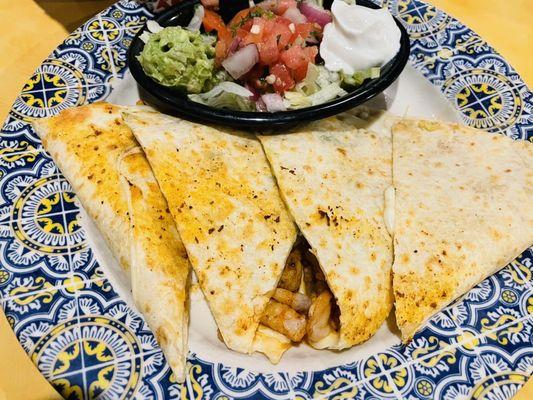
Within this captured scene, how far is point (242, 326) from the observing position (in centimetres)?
260

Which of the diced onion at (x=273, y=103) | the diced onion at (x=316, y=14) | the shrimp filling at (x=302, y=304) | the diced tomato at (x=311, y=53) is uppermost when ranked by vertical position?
the diced onion at (x=316, y=14)

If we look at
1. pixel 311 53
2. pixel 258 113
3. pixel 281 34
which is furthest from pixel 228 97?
pixel 311 53

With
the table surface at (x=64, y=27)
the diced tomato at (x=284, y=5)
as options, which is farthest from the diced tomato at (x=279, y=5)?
the table surface at (x=64, y=27)

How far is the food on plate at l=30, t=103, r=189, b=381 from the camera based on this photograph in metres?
2.62

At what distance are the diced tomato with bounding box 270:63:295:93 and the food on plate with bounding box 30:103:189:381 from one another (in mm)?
994

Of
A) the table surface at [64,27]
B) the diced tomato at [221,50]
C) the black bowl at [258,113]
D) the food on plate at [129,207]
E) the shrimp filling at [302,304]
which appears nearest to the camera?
the food on plate at [129,207]

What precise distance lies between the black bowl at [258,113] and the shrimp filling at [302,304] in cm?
79

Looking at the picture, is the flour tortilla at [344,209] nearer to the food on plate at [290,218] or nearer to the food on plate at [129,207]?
the food on plate at [290,218]

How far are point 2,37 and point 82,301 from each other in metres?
3.03

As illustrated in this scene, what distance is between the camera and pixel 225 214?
2.80 meters

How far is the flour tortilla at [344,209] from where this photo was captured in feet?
8.73

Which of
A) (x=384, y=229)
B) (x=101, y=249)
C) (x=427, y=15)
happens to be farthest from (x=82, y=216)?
(x=427, y=15)

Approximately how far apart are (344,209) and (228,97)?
1082mm

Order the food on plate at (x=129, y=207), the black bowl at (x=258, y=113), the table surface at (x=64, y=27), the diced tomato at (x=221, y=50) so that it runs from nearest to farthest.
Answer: the food on plate at (x=129, y=207)
the black bowl at (x=258, y=113)
the diced tomato at (x=221, y=50)
the table surface at (x=64, y=27)
